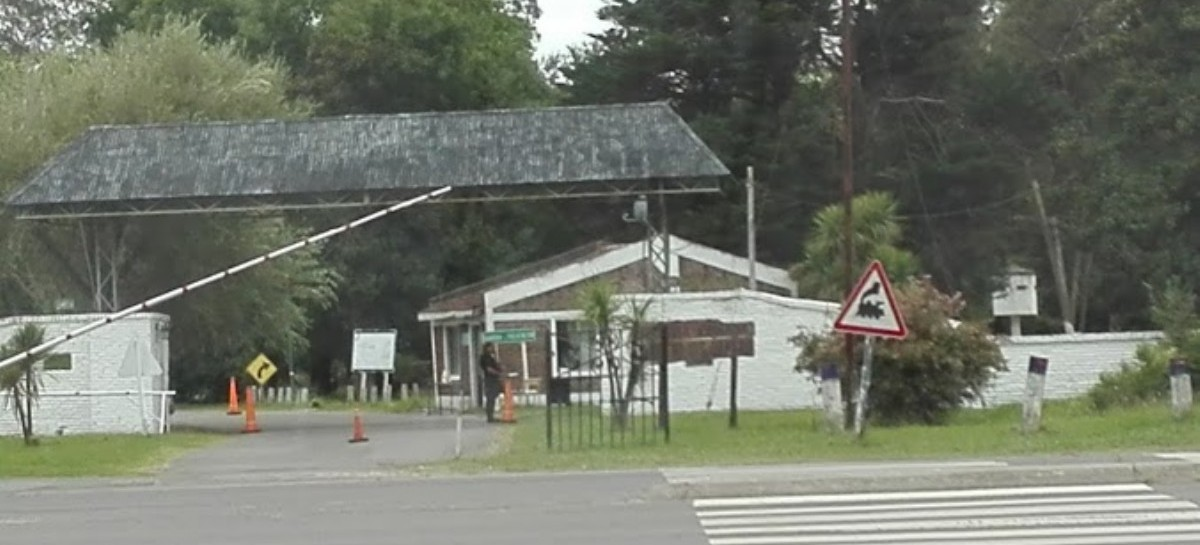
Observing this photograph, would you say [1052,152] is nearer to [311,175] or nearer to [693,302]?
[693,302]

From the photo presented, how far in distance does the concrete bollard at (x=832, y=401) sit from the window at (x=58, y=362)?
1508 centimetres

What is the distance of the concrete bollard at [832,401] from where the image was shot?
93.7 feet

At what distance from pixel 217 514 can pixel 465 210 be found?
49272 millimetres

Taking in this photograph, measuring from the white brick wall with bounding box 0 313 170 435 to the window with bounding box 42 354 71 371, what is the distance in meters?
0.08

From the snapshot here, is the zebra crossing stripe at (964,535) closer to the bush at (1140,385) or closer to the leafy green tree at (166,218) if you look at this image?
the bush at (1140,385)

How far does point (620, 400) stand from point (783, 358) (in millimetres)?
11734

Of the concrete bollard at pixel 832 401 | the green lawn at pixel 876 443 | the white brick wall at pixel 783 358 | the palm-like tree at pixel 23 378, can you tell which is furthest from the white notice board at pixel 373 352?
the concrete bollard at pixel 832 401

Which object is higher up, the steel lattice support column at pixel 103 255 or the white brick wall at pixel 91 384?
the steel lattice support column at pixel 103 255

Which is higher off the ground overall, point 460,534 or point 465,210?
point 465,210

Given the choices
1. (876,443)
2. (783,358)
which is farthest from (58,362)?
(876,443)

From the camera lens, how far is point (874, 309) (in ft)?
83.5

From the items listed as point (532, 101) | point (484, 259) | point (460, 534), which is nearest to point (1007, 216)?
point (484, 259)

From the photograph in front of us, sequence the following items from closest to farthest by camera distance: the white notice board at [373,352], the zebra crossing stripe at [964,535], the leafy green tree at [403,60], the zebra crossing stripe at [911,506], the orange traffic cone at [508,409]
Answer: the zebra crossing stripe at [964,535] → the zebra crossing stripe at [911,506] → the white notice board at [373,352] → the orange traffic cone at [508,409] → the leafy green tree at [403,60]

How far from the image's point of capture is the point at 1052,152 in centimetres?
5681
